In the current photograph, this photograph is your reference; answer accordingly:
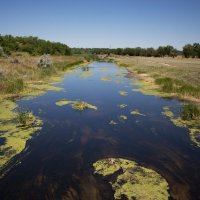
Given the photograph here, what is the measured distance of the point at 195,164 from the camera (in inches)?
370

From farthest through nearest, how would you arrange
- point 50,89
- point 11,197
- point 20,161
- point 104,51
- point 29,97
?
1. point 104,51
2. point 50,89
3. point 29,97
4. point 20,161
5. point 11,197

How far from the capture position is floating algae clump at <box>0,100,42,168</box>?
999cm

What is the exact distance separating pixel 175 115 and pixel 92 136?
628 cm

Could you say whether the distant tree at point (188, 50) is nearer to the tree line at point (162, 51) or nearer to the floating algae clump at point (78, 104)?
the tree line at point (162, 51)

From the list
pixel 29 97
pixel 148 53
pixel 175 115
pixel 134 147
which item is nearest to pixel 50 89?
pixel 29 97

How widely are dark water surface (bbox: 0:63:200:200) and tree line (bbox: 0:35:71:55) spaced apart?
128ft

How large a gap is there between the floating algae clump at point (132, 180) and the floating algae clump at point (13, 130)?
334cm

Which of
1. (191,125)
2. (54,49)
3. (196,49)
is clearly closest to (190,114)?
(191,125)

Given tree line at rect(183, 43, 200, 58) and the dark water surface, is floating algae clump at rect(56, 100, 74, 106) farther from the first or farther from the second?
tree line at rect(183, 43, 200, 58)

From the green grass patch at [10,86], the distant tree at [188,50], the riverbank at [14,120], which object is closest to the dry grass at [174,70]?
the riverbank at [14,120]

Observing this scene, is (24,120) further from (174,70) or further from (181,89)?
(174,70)

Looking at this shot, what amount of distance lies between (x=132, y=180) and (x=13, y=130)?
6.63 metres

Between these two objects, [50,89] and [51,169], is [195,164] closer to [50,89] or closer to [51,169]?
[51,169]

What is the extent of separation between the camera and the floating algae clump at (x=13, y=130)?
9988 mm
